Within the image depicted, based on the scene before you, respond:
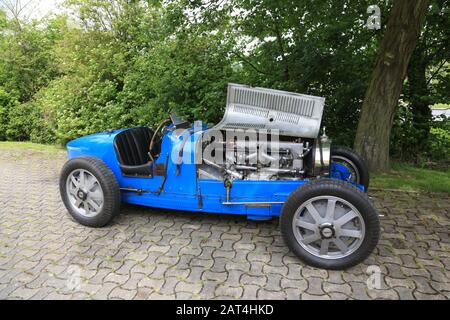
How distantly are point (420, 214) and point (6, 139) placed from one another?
12464mm

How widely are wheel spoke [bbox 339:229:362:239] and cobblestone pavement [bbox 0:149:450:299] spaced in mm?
309

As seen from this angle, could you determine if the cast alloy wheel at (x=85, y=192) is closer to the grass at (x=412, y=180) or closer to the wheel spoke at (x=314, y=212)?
the wheel spoke at (x=314, y=212)

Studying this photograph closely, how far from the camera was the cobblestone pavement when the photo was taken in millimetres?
2725

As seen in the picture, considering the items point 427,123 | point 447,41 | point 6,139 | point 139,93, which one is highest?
point 447,41

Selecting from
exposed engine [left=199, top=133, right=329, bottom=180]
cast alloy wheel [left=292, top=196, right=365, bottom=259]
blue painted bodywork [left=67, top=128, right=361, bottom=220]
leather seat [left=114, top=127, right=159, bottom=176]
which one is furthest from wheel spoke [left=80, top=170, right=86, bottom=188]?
cast alloy wheel [left=292, top=196, right=365, bottom=259]

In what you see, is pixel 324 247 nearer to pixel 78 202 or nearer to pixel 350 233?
pixel 350 233

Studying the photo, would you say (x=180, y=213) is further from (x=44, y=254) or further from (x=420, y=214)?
(x=420, y=214)

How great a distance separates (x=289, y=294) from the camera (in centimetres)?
266

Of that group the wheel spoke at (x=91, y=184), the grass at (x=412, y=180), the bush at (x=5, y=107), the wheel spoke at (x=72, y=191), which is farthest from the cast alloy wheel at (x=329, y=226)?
the bush at (x=5, y=107)

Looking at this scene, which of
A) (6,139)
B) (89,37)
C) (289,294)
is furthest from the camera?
(6,139)

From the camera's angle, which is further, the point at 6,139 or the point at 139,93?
the point at 6,139

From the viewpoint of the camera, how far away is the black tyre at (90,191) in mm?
3717
